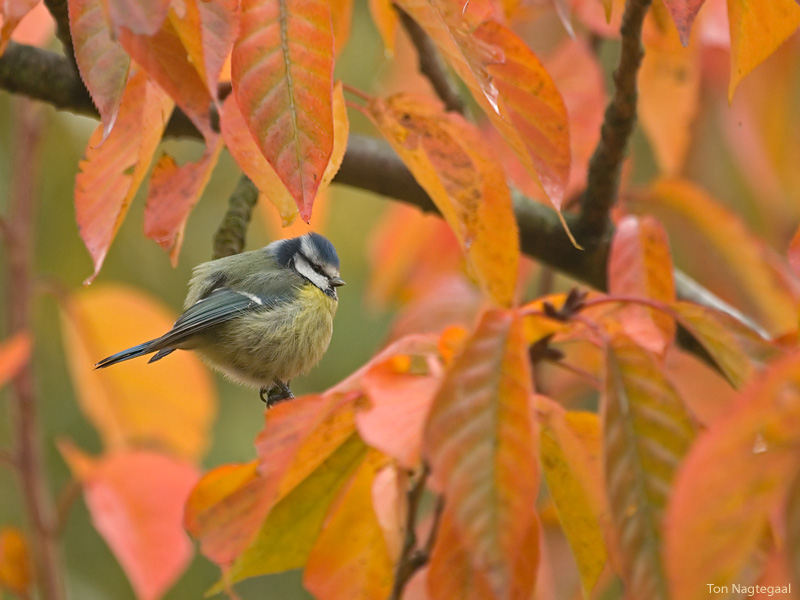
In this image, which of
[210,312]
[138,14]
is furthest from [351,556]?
[210,312]

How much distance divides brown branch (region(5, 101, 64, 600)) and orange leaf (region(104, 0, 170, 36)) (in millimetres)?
1072

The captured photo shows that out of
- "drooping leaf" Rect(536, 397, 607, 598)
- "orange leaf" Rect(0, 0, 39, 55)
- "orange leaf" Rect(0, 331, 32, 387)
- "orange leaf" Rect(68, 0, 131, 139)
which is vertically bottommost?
"orange leaf" Rect(0, 331, 32, 387)

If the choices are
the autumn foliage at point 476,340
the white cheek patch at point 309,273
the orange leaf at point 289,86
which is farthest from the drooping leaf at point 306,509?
the white cheek patch at point 309,273

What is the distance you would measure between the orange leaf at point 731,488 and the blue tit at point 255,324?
106cm

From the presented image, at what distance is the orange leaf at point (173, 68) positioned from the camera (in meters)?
0.68

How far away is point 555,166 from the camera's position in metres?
0.80

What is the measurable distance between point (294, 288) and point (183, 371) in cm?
26

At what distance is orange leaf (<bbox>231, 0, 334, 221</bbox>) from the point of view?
2.19 ft

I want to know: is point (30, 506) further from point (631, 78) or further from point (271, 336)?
point (631, 78)

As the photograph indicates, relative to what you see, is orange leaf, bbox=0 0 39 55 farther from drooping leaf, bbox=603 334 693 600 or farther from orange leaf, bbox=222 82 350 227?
drooping leaf, bbox=603 334 693 600

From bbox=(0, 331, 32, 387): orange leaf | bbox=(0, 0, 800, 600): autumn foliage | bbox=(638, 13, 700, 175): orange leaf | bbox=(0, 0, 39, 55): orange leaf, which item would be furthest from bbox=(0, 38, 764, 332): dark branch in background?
bbox=(0, 0, 39, 55): orange leaf

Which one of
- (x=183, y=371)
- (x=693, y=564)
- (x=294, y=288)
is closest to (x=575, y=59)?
(x=294, y=288)

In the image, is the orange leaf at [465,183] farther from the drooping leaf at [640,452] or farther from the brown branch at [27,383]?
the brown branch at [27,383]

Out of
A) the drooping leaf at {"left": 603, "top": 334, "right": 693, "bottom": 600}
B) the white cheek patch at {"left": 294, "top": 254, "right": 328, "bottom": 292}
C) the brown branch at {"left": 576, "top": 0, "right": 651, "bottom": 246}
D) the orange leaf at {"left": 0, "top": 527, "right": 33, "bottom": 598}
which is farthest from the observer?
the white cheek patch at {"left": 294, "top": 254, "right": 328, "bottom": 292}
